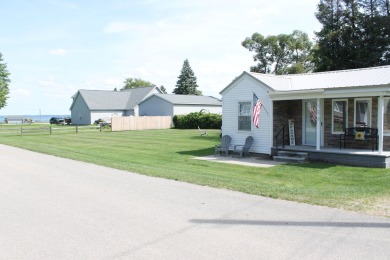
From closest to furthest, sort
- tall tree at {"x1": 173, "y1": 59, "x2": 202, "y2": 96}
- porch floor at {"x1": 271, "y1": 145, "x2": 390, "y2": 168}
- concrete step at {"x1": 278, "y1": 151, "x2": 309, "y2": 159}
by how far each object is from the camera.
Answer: porch floor at {"x1": 271, "y1": 145, "x2": 390, "y2": 168}, concrete step at {"x1": 278, "y1": 151, "x2": 309, "y2": 159}, tall tree at {"x1": 173, "y1": 59, "x2": 202, "y2": 96}

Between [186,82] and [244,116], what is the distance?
189 feet

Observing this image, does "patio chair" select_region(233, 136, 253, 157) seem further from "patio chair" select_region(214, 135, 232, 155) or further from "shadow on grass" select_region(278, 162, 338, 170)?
"shadow on grass" select_region(278, 162, 338, 170)

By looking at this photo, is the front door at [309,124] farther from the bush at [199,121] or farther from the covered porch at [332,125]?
the bush at [199,121]

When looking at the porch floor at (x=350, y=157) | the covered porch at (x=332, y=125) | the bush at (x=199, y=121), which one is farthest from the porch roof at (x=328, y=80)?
the bush at (x=199, y=121)

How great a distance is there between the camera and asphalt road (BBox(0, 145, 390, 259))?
4.73 meters

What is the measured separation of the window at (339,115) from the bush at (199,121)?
23955mm

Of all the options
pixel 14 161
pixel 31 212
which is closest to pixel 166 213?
pixel 31 212

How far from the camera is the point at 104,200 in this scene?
7633 mm

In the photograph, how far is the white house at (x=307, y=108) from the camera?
45.4 ft

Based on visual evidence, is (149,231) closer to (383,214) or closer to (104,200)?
(104,200)

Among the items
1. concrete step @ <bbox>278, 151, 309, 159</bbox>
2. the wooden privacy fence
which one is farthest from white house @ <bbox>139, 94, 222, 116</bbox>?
concrete step @ <bbox>278, 151, 309, 159</bbox>

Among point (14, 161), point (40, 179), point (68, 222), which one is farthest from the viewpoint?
point (14, 161)

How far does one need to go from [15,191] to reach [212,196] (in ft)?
15.9

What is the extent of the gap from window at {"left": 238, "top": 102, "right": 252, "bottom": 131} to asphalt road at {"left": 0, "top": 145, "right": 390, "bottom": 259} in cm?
781
